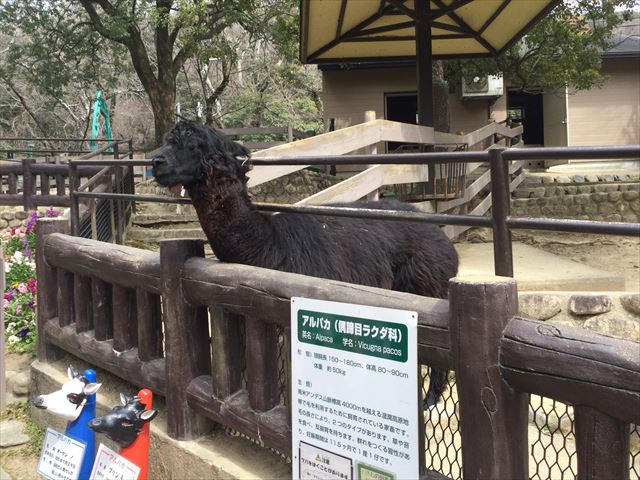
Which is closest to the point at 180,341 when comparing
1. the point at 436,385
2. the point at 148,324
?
the point at 148,324

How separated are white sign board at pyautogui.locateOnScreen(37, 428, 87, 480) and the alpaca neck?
117 centimetres

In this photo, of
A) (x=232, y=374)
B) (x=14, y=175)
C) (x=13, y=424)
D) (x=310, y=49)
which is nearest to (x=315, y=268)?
(x=232, y=374)

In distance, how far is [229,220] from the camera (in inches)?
129

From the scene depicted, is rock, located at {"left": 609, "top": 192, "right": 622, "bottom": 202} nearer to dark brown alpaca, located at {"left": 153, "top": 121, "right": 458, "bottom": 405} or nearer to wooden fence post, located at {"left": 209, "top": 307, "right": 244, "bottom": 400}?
dark brown alpaca, located at {"left": 153, "top": 121, "right": 458, "bottom": 405}

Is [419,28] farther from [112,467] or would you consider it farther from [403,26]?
[112,467]

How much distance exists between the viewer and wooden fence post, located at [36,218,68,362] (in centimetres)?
478

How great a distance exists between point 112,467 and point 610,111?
18280 mm

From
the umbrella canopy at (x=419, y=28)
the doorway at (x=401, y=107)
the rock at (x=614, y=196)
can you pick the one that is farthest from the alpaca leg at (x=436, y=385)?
the doorway at (x=401, y=107)

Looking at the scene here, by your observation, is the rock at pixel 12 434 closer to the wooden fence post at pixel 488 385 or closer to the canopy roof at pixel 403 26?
the wooden fence post at pixel 488 385

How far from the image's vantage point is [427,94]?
8.42m

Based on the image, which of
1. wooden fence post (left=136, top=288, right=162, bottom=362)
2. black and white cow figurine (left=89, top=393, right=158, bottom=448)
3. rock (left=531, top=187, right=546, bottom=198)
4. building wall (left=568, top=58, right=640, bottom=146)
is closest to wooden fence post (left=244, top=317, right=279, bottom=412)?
black and white cow figurine (left=89, top=393, right=158, bottom=448)

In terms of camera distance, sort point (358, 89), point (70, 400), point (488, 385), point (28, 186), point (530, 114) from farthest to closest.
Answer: point (530, 114) < point (358, 89) < point (28, 186) < point (70, 400) < point (488, 385)

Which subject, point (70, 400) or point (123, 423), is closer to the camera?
point (123, 423)

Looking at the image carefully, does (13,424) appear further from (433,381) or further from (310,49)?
(310,49)
